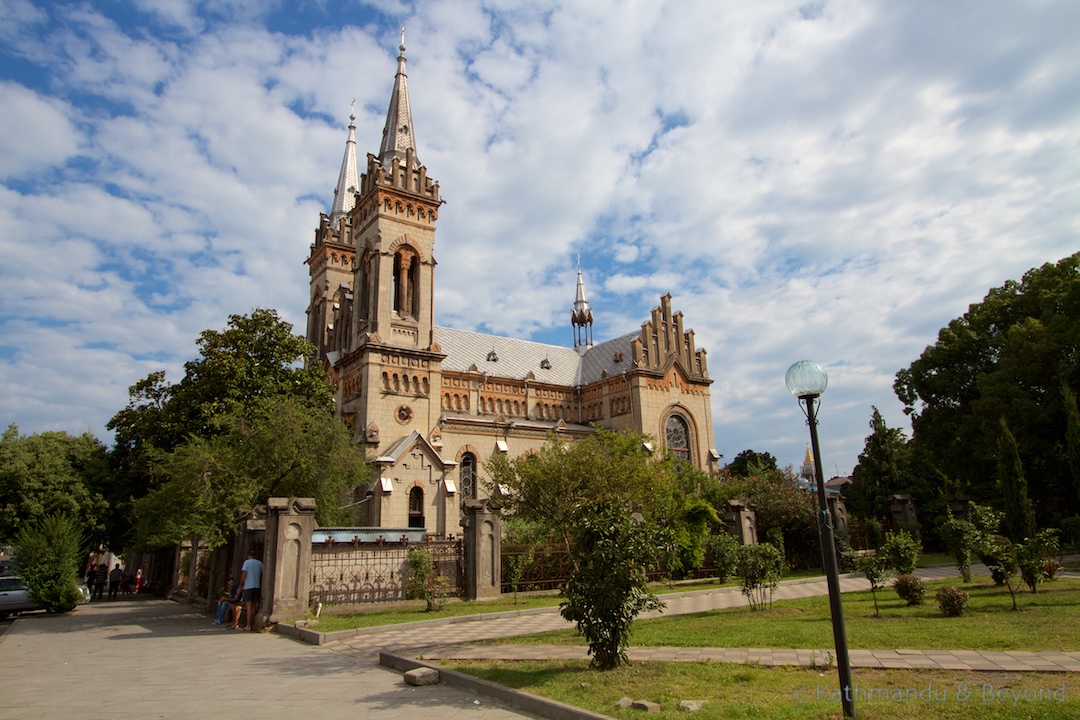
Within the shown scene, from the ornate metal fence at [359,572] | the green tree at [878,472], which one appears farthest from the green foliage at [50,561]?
the green tree at [878,472]

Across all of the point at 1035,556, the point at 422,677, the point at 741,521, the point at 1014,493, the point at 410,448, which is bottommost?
the point at 422,677

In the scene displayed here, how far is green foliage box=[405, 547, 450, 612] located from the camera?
1664 centimetres

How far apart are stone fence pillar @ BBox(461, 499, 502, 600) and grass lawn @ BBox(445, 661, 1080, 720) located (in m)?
9.76

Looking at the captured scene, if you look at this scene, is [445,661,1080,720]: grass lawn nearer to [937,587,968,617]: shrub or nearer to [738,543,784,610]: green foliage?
[937,587,968,617]: shrub

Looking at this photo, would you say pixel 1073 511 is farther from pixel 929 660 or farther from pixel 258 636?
pixel 258 636

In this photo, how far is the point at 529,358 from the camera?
1757 inches

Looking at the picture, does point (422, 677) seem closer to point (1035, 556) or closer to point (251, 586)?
point (251, 586)

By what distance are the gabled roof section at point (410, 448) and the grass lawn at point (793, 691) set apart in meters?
23.0

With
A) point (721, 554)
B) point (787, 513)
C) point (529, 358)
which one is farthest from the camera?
point (529, 358)

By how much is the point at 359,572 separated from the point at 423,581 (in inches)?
67.5

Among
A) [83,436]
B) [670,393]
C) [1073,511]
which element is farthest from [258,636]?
[1073,511]

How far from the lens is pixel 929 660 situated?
8.50 m

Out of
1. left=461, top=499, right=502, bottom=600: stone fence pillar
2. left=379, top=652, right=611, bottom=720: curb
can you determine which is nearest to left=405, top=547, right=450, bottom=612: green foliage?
left=461, top=499, right=502, bottom=600: stone fence pillar

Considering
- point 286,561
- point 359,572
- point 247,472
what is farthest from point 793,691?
point 247,472
